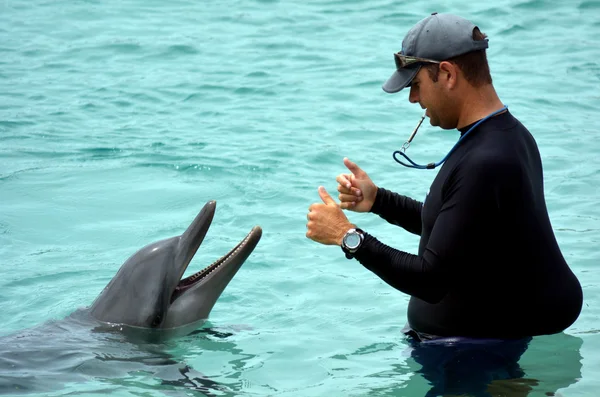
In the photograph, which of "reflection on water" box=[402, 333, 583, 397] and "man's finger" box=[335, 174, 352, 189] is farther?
"man's finger" box=[335, 174, 352, 189]

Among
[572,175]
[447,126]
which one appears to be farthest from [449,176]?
[572,175]

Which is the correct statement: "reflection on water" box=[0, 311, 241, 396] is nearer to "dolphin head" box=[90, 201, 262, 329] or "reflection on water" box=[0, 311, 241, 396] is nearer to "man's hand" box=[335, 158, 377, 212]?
"dolphin head" box=[90, 201, 262, 329]

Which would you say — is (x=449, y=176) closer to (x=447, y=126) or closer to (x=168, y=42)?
(x=447, y=126)

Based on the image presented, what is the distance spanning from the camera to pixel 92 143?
10.8 metres

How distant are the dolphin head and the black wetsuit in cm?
177

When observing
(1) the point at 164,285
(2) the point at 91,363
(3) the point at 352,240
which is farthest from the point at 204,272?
(3) the point at 352,240

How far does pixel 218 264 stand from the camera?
6.11m

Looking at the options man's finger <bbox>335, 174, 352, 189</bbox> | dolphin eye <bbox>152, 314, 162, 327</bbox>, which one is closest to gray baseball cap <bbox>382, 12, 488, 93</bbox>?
man's finger <bbox>335, 174, 352, 189</bbox>

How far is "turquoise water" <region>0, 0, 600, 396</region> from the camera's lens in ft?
19.7

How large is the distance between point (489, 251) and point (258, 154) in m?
6.21

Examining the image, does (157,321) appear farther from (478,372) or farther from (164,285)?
(478,372)

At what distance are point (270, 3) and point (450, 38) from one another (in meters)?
13.0

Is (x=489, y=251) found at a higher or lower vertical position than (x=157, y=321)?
higher

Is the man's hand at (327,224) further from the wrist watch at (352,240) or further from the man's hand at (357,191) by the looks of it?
the man's hand at (357,191)
